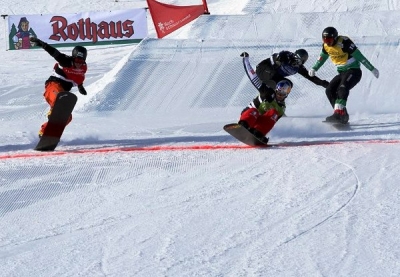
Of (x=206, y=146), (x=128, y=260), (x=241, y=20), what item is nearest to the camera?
(x=128, y=260)

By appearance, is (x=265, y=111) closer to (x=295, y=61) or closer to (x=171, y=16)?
(x=295, y=61)

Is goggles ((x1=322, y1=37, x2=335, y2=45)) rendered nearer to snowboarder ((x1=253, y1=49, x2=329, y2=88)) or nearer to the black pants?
the black pants

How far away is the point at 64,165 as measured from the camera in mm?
8867

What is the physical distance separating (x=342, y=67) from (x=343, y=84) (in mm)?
304

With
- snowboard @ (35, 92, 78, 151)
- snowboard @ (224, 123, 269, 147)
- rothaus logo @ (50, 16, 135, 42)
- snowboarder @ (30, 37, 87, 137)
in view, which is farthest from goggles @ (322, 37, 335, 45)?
rothaus logo @ (50, 16, 135, 42)

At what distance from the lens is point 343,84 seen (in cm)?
1133

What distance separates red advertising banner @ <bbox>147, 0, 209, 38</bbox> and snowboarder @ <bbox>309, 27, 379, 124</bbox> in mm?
6381

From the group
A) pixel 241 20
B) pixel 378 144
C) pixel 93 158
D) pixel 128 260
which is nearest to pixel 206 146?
pixel 93 158

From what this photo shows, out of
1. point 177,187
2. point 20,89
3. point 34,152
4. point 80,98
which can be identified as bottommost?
point 20,89

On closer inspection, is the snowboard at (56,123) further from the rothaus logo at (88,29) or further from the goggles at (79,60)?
the rothaus logo at (88,29)

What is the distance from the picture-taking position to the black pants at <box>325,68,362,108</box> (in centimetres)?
1124

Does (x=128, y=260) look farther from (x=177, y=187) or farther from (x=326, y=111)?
(x=326, y=111)

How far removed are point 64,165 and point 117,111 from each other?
4683 mm

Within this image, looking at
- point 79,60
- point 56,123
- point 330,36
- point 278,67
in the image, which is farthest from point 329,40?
point 56,123
